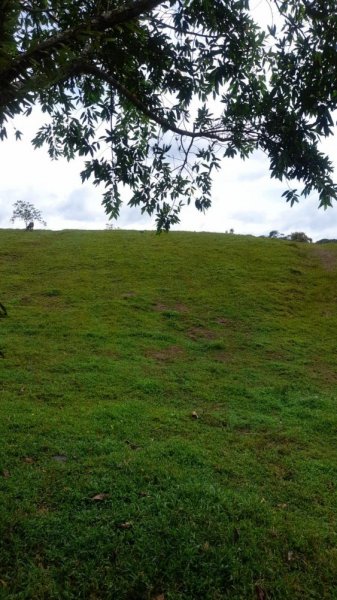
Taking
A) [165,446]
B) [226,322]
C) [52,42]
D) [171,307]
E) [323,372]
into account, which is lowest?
[165,446]

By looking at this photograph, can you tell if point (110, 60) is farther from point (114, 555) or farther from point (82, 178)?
point (114, 555)

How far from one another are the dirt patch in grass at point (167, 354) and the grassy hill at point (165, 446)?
0.06 m

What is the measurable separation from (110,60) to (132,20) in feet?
4.37

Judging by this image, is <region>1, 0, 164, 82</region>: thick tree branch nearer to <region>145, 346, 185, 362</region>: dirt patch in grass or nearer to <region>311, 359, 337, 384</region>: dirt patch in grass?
<region>145, 346, 185, 362</region>: dirt patch in grass

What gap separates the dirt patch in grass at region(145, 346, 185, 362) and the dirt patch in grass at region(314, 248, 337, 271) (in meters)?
12.6

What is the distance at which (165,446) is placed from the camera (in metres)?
6.25

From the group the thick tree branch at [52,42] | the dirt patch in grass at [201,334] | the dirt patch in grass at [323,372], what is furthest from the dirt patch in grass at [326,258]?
the thick tree branch at [52,42]

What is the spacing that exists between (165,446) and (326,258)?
64.2 ft

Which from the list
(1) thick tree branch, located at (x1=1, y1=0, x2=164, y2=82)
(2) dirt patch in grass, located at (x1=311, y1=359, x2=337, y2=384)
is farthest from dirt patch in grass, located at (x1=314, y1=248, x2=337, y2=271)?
(1) thick tree branch, located at (x1=1, y1=0, x2=164, y2=82)

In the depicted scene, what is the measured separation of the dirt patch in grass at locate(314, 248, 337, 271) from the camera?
21922mm

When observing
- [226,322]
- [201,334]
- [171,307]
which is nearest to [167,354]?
[201,334]

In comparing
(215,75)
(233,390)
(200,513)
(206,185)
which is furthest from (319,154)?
(233,390)

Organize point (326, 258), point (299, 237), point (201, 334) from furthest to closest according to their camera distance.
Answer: point (299, 237) < point (326, 258) < point (201, 334)

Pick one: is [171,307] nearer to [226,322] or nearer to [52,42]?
[226,322]
